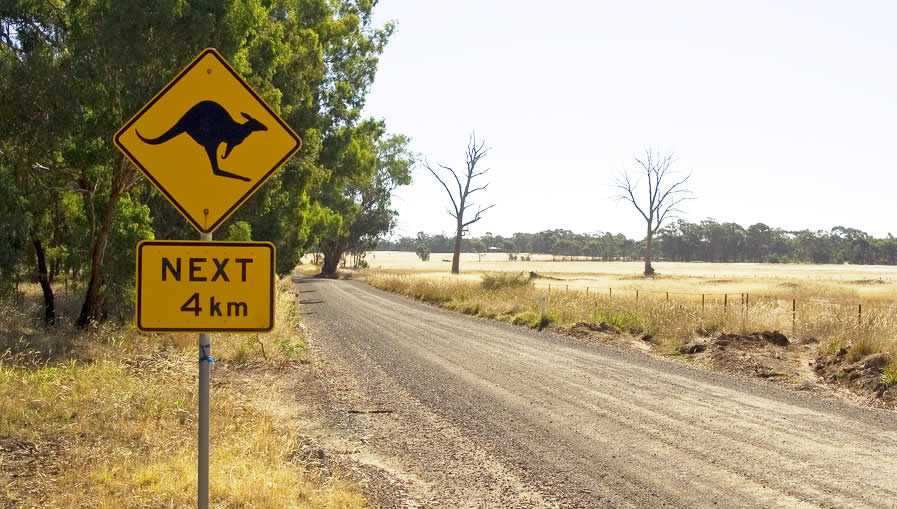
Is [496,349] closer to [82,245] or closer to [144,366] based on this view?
[144,366]

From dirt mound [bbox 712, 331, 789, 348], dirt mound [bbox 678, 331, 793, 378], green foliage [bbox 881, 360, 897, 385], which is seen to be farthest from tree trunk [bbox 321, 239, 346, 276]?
green foliage [bbox 881, 360, 897, 385]

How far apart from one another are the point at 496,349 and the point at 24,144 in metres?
10.3

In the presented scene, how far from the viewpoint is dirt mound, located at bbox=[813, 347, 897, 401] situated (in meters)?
11.3

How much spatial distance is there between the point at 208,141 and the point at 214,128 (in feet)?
0.27

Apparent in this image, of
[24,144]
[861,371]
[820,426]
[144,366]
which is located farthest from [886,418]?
[24,144]

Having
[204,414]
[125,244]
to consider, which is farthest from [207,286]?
[125,244]

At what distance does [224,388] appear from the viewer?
32.6 feet

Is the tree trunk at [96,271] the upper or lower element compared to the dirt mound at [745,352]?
upper

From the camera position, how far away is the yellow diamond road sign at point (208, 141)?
13.4 ft

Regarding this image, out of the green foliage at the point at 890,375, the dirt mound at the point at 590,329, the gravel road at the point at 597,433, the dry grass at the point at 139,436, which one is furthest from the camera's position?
the dirt mound at the point at 590,329

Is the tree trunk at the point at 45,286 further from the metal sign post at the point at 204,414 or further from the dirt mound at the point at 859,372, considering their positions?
the dirt mound at the point at 859,372

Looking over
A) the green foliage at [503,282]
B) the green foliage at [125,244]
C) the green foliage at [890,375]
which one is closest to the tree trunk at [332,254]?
the green foliage at [503,282]

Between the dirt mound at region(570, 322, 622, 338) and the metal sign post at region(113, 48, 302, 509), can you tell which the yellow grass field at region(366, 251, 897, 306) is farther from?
the metal sign post at region(113, 48, 302, 509)

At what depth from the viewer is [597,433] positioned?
851 centimetres
